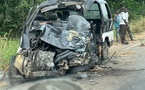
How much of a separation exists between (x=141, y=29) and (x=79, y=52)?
47.1 ft

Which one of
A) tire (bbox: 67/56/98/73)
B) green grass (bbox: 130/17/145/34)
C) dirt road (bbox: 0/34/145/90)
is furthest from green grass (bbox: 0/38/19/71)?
green grass (bbox: 130/17/145/34)

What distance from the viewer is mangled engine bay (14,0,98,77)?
7465mm

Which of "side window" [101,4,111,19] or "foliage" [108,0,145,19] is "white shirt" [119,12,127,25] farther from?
"foliage" [108,0,145,19]

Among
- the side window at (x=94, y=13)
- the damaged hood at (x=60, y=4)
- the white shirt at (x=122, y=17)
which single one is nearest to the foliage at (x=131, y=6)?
the white shirt at (x=122, y=17)

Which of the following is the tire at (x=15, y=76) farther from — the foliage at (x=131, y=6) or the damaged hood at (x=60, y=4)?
the foliage at (x=131, y=6)

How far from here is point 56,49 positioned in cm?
780

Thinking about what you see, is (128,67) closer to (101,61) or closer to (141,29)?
(101,61)

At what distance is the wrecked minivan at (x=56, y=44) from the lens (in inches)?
295

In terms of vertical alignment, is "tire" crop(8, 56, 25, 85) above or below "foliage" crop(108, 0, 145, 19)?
below

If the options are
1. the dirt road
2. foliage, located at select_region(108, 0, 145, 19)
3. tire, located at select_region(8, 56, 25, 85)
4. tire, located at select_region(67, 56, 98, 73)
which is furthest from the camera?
foliage, located at select_region(108, 0, 145, 19)

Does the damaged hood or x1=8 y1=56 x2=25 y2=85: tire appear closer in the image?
x1=8 y1=56 x2=25 y2=85: tire

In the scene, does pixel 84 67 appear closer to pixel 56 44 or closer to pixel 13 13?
pixel 56 44

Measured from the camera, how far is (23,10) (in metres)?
17.7

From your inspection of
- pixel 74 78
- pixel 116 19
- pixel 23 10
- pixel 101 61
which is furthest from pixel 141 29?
pixel 74 78
